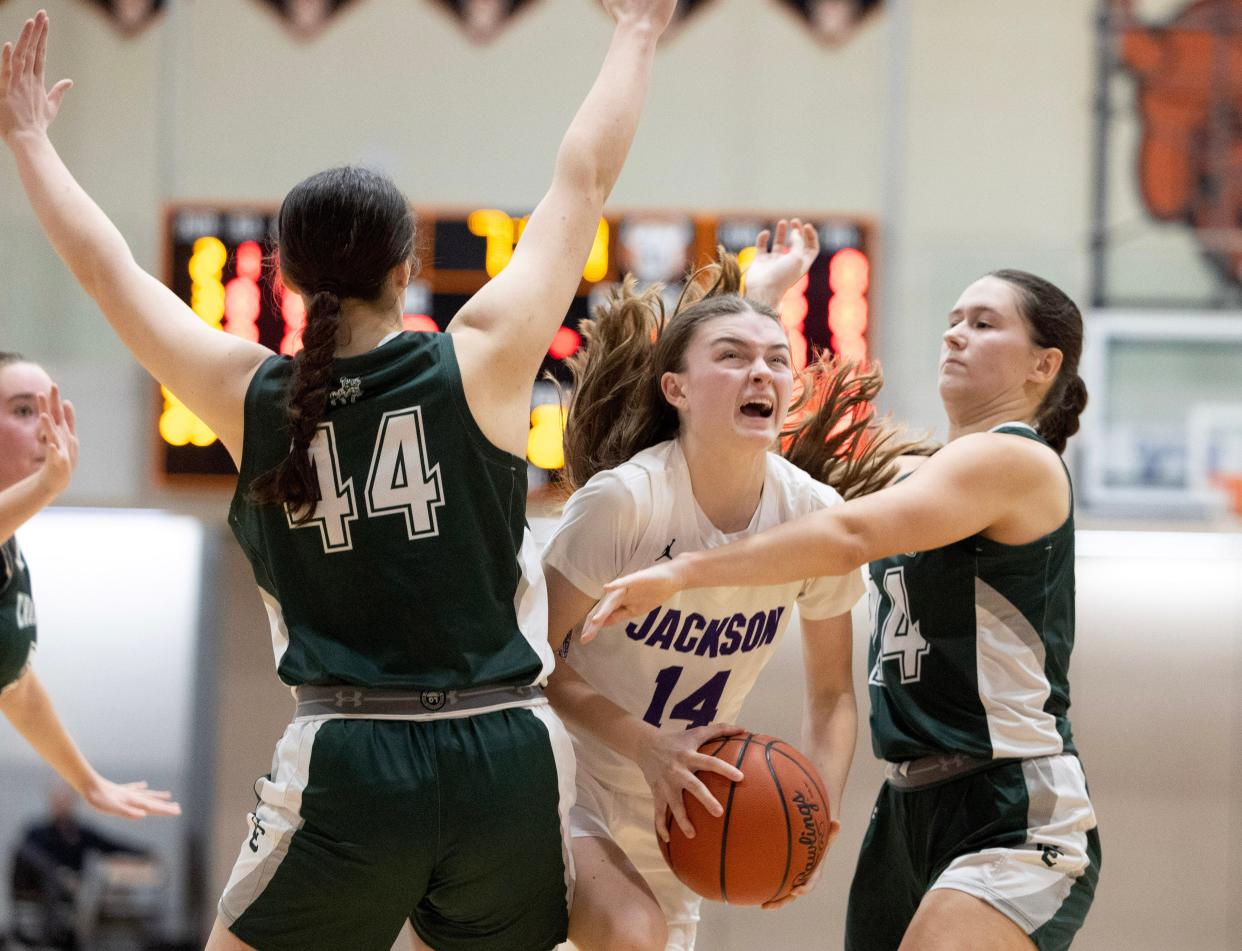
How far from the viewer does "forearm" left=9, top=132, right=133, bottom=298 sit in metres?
2.63

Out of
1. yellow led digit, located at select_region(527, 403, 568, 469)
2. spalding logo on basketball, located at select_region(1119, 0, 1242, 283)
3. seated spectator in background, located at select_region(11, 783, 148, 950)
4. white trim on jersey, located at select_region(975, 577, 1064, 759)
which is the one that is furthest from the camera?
spalding logo on basketball, located at select_region(1119, 0, 1242, 283)

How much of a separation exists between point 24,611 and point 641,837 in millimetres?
1944

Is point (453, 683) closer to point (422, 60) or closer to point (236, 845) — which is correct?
point (236, 845)

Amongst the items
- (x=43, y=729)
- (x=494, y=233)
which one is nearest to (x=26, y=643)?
(x=43, y=729)

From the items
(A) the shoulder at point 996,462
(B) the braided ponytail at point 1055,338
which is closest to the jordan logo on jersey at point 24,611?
(A) the shoulder at point 996,462

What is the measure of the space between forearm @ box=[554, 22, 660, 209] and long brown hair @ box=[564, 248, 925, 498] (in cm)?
53

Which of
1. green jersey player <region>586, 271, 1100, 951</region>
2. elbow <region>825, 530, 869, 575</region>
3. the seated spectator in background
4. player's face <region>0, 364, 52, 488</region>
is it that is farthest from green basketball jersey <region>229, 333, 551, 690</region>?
the seated spectator in background

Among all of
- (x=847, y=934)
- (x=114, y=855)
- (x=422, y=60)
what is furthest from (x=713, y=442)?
(x=422, y=60)

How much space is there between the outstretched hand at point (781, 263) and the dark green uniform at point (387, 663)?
4.73 ft

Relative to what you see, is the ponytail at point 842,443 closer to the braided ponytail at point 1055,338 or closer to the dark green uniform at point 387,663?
the braided ponytail at point 1055,338

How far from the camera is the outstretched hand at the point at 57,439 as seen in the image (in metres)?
3.39

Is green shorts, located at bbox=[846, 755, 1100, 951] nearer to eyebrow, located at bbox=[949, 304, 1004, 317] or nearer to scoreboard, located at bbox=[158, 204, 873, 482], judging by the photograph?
eyebrow, located at bbox=[949, 304, 1004, 317]

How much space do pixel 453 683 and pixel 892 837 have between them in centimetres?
121

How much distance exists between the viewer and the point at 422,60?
8.83 meters
